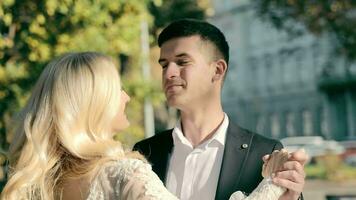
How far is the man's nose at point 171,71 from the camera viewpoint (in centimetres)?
339

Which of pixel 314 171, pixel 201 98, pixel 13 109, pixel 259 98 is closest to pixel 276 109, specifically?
pixel 259 98

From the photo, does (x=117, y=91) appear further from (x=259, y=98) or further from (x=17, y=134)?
(x=259, y=98)

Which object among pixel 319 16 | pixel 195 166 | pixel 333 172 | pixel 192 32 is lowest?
pixel 333 172

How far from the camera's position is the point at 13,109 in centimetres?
917

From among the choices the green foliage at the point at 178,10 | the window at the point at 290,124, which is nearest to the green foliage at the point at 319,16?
the green foliage at the point at 178,10

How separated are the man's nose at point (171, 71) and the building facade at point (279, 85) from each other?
2054 inches

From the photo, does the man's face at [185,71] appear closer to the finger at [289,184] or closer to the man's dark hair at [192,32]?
the man's dark hair at [192,32]

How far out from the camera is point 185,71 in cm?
340

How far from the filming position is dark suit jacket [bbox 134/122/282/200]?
324 centimetres

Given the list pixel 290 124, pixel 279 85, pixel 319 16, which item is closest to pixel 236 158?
pixel 319 16

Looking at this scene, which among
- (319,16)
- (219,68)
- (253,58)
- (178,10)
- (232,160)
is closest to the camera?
(232,160)

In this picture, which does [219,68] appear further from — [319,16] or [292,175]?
[319,16]

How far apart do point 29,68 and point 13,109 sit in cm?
51

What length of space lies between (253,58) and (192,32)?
67.7 metres
